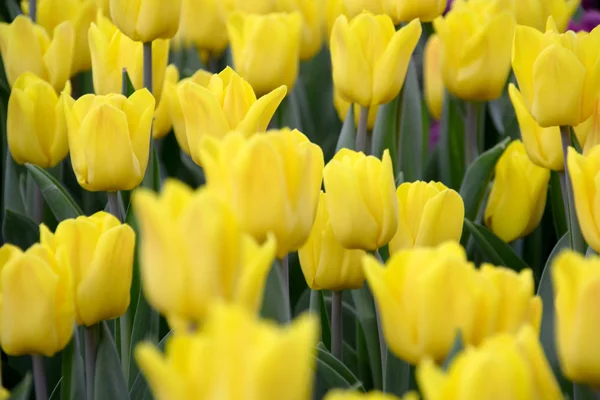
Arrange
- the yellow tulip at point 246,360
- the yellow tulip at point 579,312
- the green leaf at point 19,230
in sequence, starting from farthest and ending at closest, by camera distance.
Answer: the green leaf at point 19,230, the yellow tulip at point 579,312, the yellow tulip at point 246,360

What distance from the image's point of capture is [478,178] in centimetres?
107

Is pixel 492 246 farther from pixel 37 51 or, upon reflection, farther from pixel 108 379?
pixel 37 51

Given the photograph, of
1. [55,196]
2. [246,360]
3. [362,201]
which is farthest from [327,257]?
[246,360]

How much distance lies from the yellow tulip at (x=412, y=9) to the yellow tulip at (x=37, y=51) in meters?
0.38

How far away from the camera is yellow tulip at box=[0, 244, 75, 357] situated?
0.67m

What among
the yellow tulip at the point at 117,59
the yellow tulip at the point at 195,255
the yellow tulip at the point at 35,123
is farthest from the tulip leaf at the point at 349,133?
the yellow tulip at the point at 195,255

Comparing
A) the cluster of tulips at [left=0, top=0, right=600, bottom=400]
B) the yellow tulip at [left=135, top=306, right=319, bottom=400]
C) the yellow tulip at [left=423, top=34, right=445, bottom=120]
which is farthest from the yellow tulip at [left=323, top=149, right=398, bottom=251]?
the yellow tulip at [left=423, top=34, right=445, bottom=120]

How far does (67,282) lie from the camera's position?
686 millimetres

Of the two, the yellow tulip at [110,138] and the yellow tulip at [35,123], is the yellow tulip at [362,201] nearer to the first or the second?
the yellow tulip at [110,138]

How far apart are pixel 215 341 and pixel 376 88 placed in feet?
2.17

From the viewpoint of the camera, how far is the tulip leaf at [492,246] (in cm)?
98

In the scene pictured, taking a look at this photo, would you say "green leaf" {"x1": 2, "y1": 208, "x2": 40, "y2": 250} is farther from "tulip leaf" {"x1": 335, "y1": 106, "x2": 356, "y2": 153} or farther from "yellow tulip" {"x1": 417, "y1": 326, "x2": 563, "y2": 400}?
"yellow tulip" {"x1": 417, "y1": 326, "x2": 563, "y2": 400}

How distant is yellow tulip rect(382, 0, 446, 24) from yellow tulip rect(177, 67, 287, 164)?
315 millimetres

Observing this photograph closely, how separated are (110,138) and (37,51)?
0.33 m
